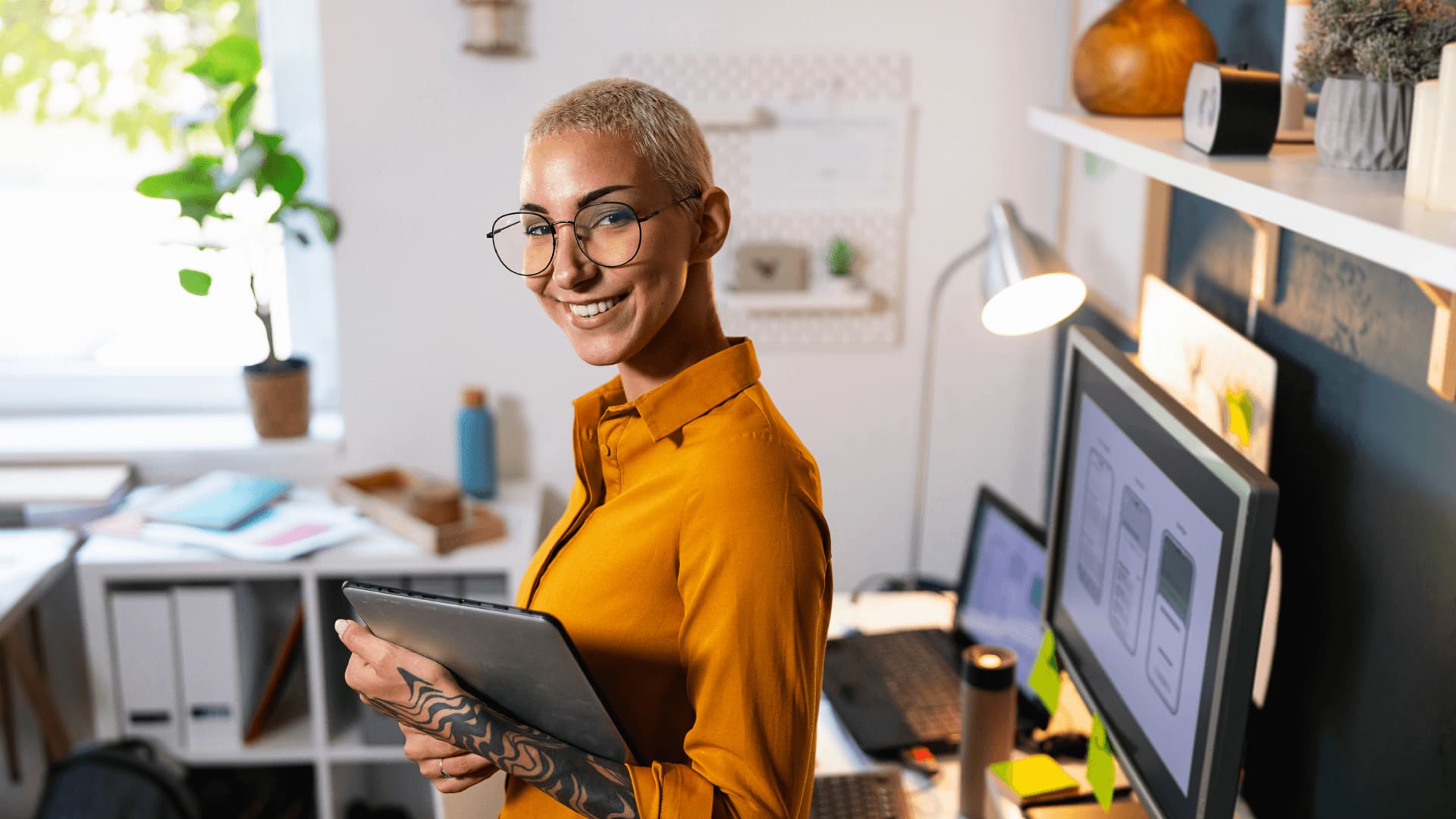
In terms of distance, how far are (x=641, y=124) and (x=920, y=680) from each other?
1092 mm

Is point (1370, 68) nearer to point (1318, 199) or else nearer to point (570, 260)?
point (1318, 199)

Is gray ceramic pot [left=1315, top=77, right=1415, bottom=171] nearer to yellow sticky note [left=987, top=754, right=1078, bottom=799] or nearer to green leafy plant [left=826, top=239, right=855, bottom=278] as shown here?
yellow sticky note [left=987, top=754, right=1078, bottom=799]

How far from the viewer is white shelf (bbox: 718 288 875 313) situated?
254cm

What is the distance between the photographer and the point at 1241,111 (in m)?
1.11

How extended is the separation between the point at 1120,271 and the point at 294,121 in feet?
5.77

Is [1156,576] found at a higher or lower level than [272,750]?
higher

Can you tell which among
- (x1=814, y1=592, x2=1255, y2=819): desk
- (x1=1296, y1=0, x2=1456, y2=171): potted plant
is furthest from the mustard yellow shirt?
(x1=1296, y1=0, x2=1456, y2=171): potted plant

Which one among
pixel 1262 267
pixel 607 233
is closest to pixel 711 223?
Result: pixel 607 233

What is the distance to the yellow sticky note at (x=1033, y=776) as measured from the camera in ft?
4.75

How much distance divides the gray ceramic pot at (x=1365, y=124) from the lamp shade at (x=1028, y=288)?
423mm

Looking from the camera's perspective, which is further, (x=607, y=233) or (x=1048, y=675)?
(x=1048, y=675)

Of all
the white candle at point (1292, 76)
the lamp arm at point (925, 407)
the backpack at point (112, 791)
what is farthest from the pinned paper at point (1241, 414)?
the backpack at point (112, 791)

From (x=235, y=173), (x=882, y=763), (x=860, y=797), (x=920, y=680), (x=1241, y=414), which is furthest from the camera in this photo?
(x=235, y=173)

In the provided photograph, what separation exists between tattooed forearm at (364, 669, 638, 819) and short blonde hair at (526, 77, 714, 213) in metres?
0.47
